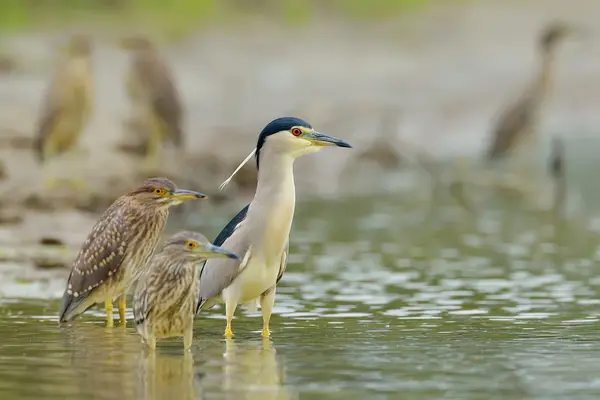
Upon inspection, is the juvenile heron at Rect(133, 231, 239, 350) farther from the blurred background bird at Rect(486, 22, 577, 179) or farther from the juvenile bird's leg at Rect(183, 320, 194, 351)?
the blurred background bird at Rect(486, 22, 577, 179)

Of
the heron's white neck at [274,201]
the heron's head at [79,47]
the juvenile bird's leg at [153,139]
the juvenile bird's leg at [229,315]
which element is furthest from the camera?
the juvenile bird's leg at [153,139]

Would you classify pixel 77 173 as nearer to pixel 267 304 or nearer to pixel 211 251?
pixel 267 304

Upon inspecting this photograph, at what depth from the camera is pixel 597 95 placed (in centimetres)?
2717

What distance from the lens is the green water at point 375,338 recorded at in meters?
7.00

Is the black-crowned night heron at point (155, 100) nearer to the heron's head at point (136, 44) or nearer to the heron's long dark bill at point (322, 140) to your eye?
the heron's head at point (136, 44)

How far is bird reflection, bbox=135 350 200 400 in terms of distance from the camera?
6848 millimetres

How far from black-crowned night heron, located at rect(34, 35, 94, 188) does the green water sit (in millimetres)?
4247

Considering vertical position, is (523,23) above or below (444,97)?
above

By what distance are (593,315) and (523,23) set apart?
20.6m

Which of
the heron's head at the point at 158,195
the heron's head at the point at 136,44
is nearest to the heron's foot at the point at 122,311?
the heron's head at the point at 158,195

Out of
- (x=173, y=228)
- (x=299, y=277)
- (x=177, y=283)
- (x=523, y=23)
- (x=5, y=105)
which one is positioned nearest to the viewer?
(x=177, y=283)

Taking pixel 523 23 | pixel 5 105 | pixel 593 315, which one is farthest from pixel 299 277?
pixel 523 23

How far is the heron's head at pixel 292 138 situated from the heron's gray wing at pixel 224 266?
0.48 metres

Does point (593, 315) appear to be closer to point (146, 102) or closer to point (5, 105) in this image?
point (146, 102)
